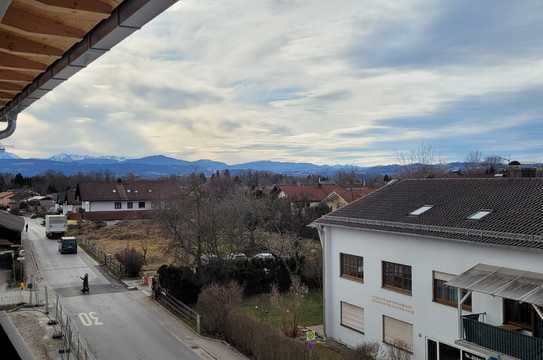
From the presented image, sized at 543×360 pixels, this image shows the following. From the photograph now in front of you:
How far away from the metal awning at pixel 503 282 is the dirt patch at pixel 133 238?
83.3 ft

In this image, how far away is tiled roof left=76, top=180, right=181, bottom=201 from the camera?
224 ft

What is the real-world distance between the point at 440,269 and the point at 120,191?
5934cm

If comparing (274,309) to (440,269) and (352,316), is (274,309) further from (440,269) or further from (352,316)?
(440,269)

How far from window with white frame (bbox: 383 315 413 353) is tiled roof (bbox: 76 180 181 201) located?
5068 cm

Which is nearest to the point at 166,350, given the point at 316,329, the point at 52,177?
the point at 316,329

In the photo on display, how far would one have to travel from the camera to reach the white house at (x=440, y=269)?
1409 cm

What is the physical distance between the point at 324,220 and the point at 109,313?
36.3ft

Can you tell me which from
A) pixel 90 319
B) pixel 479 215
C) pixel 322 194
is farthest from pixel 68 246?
pixel 322 194

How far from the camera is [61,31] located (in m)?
4.31

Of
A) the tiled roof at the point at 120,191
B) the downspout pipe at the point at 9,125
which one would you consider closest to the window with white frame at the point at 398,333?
the downspout pipe at the point at 9,125

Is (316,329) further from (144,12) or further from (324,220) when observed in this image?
(144,12)

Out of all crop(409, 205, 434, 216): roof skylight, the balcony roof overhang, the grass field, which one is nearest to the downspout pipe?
the balcony roof overhang

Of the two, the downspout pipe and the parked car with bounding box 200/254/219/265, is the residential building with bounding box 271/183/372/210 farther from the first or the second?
the downspout pipe

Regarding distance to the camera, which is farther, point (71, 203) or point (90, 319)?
point (71, 203)
